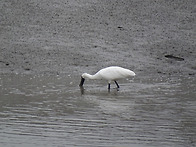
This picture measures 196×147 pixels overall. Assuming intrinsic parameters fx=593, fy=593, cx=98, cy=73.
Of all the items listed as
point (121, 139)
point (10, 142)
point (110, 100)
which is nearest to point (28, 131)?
point (10, 142)

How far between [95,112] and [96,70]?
515 centimetres

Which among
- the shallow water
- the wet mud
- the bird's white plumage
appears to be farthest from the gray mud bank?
the bird's white plumage

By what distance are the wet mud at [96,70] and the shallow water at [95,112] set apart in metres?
0.01

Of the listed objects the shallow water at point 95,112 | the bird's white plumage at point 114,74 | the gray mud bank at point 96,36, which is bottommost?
the shallow water at point 95,112

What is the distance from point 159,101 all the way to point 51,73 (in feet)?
13.7

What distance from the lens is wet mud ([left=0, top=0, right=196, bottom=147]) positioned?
8461 mm

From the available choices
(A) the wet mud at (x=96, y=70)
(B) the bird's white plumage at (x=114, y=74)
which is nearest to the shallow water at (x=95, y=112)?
(A) the wet mud at (x=96, y=70)

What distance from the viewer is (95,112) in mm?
9898

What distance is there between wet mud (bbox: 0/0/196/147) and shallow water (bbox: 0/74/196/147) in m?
0.01

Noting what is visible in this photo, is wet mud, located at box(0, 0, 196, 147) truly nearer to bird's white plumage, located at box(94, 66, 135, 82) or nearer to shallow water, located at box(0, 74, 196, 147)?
shallow water, located at box(0, 74, 196, 147)

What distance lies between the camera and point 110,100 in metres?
11.3

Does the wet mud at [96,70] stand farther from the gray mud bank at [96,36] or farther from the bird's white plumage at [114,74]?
the bird's white plumage at [114,74]

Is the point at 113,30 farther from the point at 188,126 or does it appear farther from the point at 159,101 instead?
the point at 188,126

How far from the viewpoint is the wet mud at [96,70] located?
333 inches
